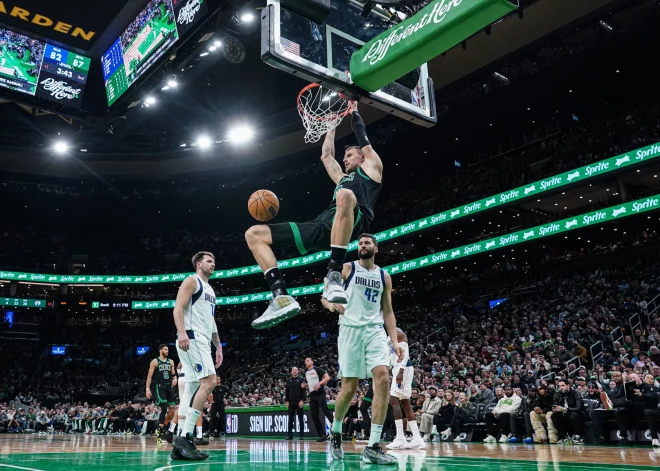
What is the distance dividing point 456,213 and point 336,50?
2240cm

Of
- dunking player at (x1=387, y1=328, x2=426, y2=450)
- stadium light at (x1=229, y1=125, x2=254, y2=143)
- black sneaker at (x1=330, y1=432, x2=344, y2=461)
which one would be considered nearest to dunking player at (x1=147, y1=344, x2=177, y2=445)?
dunking player at (x1=387, y1=328, x2=426, y2=450)

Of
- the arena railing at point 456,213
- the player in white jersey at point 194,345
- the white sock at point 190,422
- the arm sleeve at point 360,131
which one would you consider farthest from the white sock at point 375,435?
the arena railing at point 456,213

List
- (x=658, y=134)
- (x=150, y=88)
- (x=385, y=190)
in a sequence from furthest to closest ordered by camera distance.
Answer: (x=385, y=190) → (x=658, y=134) → (x=150, y=88)

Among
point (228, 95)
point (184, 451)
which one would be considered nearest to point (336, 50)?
point (184, 451)

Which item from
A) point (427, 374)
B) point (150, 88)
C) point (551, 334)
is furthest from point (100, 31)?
point (551, 334)

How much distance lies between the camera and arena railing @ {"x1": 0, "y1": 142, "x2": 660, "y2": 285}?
2208 centimetres

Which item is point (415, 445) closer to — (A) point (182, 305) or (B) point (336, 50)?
(A) point (182, 305)

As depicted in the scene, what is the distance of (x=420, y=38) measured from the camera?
5.22 meters

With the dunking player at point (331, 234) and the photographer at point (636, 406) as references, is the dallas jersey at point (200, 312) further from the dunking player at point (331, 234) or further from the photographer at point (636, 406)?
the photographer at point (636, 406)

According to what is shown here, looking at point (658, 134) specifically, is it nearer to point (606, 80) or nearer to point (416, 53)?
point (606, 80)

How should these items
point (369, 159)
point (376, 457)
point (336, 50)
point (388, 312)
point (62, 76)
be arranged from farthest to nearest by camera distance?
point (62, 76), point (388, 312), point (336, 50), point (369, 159), point (376, 457)

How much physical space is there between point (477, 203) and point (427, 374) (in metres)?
10.7

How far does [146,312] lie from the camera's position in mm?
43312

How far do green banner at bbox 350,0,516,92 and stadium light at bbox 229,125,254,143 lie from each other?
2565cm
